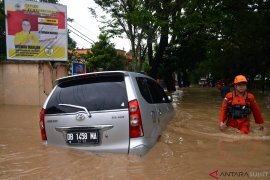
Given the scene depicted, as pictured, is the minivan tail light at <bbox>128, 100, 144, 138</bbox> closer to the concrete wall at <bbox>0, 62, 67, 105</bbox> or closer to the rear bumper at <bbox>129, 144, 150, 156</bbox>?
the rear bumper at <bbox>129, 144, 150, 156</bbox>

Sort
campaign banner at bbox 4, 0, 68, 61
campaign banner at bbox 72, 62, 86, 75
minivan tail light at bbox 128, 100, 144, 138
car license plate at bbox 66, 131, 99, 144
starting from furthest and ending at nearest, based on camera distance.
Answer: campaign banner at bbox 4, 0, 68, 61 → campaign banner at bbox 72, 62, 86, 75 → car license plate at bbox 66, 131, 99, 144 → minivan tail light at bbox 128, 100, 144, 138

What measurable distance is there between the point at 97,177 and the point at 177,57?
77.1 feet

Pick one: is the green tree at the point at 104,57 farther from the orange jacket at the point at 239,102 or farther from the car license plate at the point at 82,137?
the car license plate at the point at 82,137

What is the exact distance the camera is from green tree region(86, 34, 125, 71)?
4022 centimetres

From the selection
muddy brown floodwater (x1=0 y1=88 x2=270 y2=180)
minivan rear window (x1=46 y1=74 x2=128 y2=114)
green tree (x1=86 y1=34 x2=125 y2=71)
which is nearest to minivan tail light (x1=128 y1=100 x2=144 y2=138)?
minivan rear window (x1=46 y1=74 x2=128 y2=114)

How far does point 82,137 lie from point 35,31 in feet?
36.7

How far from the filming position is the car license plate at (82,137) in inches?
168

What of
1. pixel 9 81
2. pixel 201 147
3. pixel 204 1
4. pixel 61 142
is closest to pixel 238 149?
pixel 201 147

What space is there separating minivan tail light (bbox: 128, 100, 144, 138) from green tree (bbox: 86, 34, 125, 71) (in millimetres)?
35767

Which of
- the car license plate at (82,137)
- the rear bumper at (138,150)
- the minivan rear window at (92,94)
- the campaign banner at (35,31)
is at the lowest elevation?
the rear bumper at (138,150)

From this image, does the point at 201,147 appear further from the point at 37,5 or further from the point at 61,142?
the point at 37,5

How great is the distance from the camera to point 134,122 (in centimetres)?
416

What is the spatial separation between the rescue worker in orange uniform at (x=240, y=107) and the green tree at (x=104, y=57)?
34.4 m

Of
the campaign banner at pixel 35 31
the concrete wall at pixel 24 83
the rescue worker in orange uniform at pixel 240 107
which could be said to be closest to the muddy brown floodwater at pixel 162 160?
the rescue worker in orange uniform at pixel 240 107
